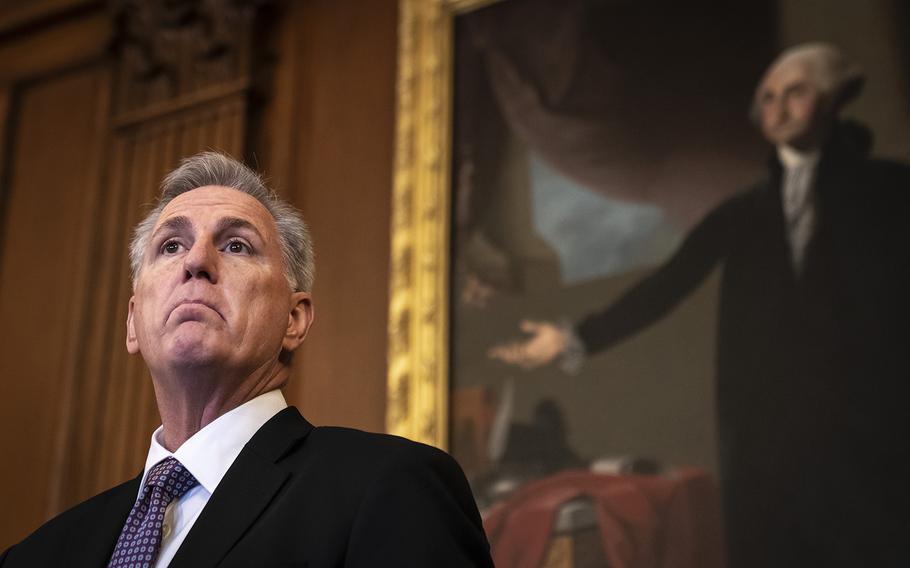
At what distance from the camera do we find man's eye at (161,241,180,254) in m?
2.32

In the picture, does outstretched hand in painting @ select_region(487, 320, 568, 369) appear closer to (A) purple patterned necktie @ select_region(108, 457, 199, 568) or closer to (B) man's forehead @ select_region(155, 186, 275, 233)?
(B) man's forehead @ select_region(155, 186, 275, 233)

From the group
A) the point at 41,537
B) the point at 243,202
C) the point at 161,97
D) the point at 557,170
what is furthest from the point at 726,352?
the point at 161,97

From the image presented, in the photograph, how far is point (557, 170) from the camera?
4.46 metres

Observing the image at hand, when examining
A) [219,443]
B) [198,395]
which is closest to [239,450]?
[219,443]

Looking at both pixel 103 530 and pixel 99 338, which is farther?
pixel 99 338

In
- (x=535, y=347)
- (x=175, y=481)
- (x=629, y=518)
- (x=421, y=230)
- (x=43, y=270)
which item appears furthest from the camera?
(x=43, y=270)

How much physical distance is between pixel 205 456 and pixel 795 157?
257 cm

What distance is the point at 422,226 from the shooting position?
15.2 ft

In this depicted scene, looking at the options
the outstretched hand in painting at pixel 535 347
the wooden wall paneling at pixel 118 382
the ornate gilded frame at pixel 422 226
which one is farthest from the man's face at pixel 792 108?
the wooden wall paneling at pixel 118 382

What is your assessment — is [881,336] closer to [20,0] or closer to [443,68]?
[443,68]

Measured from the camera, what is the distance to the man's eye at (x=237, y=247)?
7.58ft

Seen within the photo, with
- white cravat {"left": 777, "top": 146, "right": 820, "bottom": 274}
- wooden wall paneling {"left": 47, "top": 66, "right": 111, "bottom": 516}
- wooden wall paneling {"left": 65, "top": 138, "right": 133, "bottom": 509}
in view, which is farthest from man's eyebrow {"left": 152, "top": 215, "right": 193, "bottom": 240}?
wooden wall paneling {"left": 47, "top": 66, "right": 111, "bottom": 516}

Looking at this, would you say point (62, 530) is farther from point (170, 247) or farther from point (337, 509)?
point (337, 509)

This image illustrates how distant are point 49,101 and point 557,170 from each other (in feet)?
9.95
